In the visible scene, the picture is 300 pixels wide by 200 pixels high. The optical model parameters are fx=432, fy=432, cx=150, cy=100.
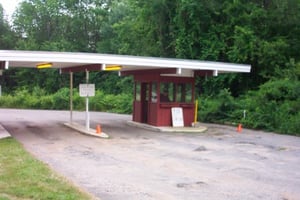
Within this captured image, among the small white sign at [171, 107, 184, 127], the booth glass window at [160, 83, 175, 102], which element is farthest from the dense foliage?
the booth glass window at [160, 83, 175, 102]

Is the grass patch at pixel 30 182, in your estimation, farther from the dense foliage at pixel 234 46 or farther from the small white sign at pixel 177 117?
the dense foliage at pixel 234 46

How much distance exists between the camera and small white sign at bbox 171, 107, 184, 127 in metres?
19.2

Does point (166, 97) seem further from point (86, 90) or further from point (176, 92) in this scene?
point (86, 90)

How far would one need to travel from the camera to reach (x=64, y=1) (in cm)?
5194

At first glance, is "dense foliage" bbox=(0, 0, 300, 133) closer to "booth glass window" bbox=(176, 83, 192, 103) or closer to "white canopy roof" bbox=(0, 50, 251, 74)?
"white canopy roof" bbox=(0, 50, 251, 74)

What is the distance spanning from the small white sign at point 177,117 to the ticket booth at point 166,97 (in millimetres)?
159

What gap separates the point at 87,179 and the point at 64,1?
4649cm

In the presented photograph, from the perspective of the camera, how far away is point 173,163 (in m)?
10.4

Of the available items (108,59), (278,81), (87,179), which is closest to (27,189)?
(87,179)

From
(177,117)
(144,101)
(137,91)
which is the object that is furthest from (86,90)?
(137,91)

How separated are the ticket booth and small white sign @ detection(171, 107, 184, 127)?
0.52ft

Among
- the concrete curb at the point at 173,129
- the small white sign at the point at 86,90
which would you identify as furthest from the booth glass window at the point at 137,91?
the small white sign at the point at 86,90

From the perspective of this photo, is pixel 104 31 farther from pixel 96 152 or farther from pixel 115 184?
pixel 115 184

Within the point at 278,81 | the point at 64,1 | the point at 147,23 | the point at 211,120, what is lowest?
the point at 211,120
